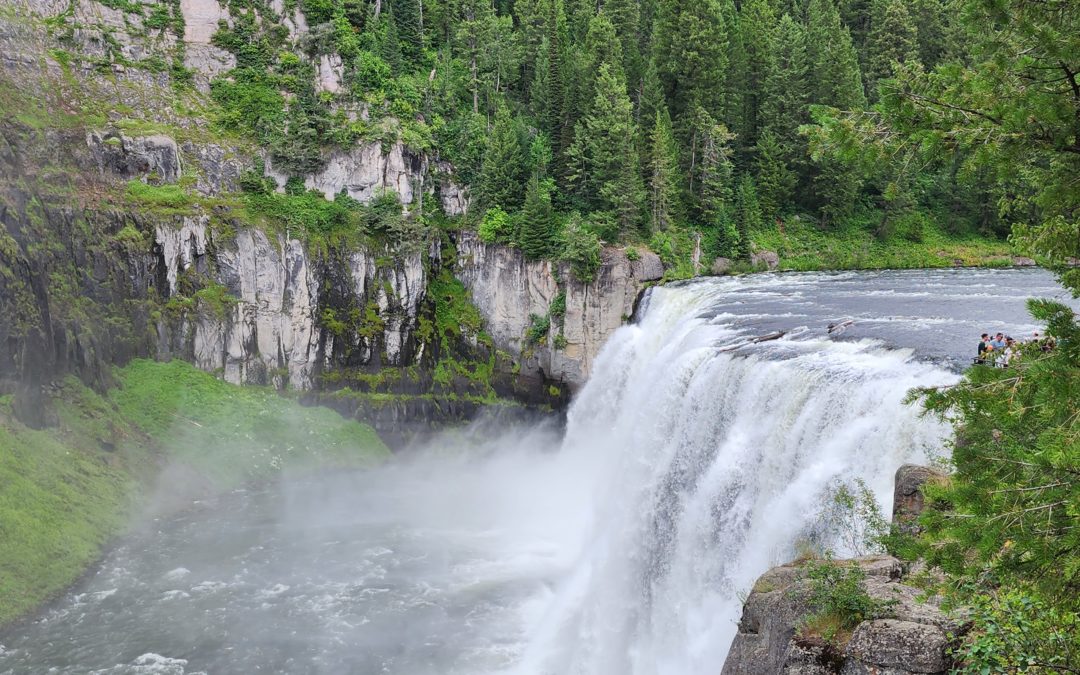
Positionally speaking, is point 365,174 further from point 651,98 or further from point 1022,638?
point 1022,638

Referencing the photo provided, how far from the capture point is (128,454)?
2903cm

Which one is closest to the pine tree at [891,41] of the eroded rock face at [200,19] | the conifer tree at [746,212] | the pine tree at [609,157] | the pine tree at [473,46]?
the conifer tree at [746,212]

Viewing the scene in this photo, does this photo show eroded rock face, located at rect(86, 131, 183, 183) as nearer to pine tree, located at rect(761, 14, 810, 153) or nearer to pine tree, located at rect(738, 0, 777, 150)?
pine tree, located at rect(738, 0, 777, 150)

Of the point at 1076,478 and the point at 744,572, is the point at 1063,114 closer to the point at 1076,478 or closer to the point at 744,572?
the point at 1076,478

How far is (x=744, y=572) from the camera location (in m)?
14.5

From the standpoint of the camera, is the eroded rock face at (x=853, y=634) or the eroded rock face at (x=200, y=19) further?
the eroded rock face at (x=200, y=19)

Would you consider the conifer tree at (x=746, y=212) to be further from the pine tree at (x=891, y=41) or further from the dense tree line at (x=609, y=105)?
the pine tree at (x=891, y=41)

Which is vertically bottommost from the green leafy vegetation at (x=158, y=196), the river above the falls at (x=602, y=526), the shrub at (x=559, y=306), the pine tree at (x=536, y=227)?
the river above the falls at (x=602, y=526)

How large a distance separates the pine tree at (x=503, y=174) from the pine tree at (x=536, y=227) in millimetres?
2201

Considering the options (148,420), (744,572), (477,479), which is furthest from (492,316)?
(744,572)

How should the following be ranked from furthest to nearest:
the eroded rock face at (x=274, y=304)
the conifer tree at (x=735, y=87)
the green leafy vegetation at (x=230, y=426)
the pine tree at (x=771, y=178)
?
the conifer tree at (x=735, y=87) → the pine tree at (x=771, y=178) → the eroded rock face at (x=274, y=304) → the green leafy vegetation at (x=230, y=426)

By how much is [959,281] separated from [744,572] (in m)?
24.0

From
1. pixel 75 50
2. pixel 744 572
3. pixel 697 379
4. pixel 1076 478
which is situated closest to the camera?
pixel 1076 478

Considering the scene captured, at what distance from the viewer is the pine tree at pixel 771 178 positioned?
138ft
